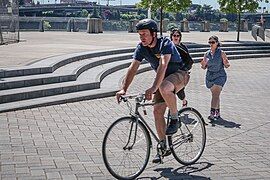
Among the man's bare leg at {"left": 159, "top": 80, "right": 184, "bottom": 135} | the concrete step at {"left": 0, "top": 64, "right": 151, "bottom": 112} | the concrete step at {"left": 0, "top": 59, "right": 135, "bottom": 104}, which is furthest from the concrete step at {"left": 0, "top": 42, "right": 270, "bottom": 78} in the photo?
the man's bare leg at {"left": 159, "top": 80, "right": 184, "bottom": 135}

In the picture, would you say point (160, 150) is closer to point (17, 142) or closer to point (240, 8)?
point (17, 142)

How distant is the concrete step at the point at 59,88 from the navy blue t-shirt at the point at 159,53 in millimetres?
4533

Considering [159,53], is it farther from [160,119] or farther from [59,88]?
[59,88]

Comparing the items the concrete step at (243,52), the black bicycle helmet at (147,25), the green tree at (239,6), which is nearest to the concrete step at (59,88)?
the black bicycle helmet at (147,25)

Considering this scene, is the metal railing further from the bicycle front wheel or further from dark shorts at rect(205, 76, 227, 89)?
the bicycle front wheel

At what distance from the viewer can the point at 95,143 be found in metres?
6.88

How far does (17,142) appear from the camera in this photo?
672 cm

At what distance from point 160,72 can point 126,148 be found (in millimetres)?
1029

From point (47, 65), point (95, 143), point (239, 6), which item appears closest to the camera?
point (95, 143)

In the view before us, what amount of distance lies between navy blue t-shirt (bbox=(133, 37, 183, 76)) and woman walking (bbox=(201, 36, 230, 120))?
3391 millimetres

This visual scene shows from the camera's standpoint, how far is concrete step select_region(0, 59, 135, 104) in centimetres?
929

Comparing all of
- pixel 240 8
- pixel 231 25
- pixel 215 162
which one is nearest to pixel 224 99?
pixel 215 162

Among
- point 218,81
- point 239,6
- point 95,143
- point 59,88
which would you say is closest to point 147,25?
point 95,143

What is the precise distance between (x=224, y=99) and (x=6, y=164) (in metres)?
7.05
